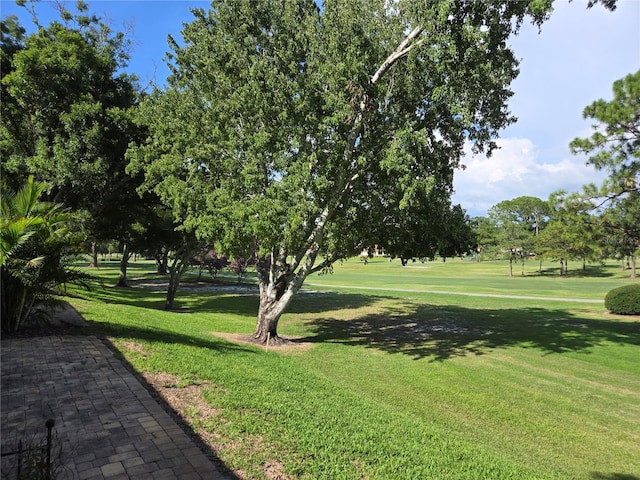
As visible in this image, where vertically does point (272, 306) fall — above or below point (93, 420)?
above

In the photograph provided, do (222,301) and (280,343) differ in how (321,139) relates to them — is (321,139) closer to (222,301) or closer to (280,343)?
(280,343)

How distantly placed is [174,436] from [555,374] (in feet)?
33.9

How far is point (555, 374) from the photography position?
436 inches

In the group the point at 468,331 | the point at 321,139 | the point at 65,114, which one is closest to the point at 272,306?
the point at 321,139

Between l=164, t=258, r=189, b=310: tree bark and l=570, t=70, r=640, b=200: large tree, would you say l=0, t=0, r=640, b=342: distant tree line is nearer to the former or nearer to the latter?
l=570, t=70, r=640, b=200: large tree

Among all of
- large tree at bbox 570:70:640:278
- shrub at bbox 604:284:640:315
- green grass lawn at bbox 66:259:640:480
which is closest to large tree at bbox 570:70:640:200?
large tree at bbox 570:70:640:278

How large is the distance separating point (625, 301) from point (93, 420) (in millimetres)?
24915

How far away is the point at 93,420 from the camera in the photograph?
5.00 metres

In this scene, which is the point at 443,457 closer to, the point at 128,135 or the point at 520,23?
the point at 520,23

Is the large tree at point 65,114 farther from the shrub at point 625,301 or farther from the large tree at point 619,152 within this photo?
the shrub at point 625,301

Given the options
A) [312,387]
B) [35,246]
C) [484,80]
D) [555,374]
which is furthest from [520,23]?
[35,246]

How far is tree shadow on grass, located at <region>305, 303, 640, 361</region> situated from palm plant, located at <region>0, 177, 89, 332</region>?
8536 millimetres

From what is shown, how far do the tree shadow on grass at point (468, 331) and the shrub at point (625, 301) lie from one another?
1.98 meters

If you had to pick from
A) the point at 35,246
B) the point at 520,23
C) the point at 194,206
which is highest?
the point at 520,23
